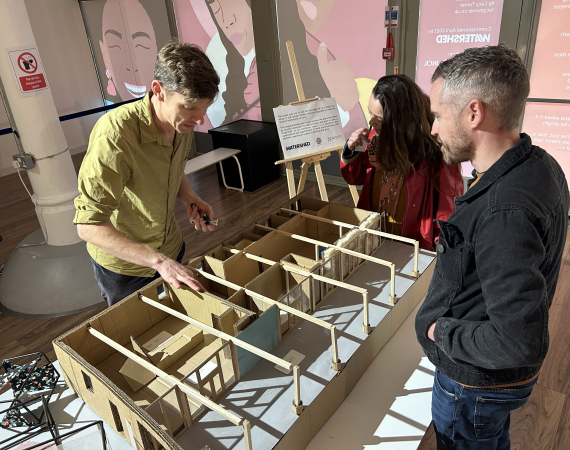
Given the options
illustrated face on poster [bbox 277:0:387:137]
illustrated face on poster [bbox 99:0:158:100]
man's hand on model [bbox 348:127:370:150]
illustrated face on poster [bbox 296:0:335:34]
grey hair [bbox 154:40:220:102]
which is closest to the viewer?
grey hair [bbox 154:40:220:102]

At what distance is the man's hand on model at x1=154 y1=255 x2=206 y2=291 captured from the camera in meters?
1.54

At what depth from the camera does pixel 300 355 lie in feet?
4.60

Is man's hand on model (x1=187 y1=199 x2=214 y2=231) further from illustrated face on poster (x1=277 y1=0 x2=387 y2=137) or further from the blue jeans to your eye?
illustrated face on poster (x1=277 y1=0 x2=387 y2=137)

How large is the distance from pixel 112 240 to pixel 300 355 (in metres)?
0.79

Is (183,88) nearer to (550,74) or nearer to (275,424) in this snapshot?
(275,424)

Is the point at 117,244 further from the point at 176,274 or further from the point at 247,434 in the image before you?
the point at 247,434

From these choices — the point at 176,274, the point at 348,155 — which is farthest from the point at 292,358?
the point at 348,155

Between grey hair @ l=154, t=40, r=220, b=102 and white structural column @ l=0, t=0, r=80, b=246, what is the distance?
1.84 m

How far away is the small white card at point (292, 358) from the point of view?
136 centimetres

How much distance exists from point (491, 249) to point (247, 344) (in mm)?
717

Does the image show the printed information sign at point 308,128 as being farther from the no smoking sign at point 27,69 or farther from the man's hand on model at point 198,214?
the no smoking sign at point 27,69

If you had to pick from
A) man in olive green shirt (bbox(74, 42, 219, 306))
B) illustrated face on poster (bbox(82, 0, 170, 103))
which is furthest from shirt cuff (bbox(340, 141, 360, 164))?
illustrated face on poster (bbox(82, 0, 170, 103))

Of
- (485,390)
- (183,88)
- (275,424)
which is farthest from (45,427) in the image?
(485,390)

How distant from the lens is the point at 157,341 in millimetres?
1581
